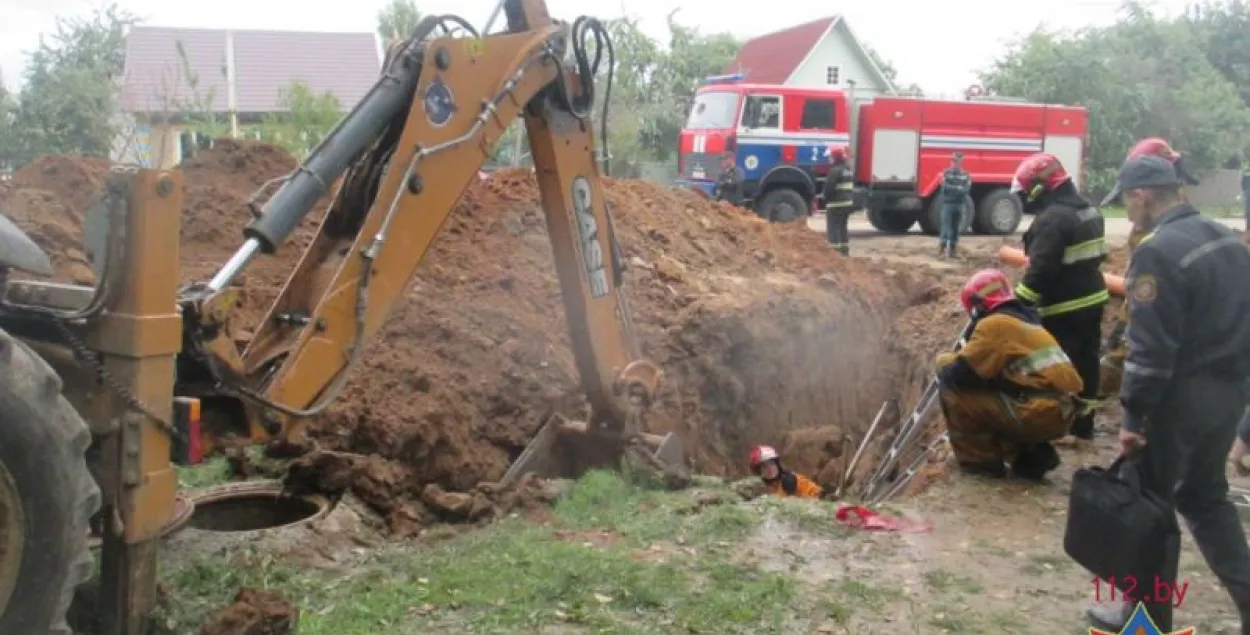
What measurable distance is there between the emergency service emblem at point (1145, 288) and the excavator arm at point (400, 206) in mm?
2613

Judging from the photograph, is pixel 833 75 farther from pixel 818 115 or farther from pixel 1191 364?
pixel 1191 364

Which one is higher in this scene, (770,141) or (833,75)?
(833,75)

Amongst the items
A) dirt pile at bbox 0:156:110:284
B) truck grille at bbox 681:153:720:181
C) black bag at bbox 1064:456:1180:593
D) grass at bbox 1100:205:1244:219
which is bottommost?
black bag at bbox 1064:456:1180:593

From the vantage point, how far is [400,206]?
16.4 ft

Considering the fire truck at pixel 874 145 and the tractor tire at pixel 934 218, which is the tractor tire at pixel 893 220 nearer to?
the fire truck at pixel 874 145

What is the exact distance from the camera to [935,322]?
11445 millimetres

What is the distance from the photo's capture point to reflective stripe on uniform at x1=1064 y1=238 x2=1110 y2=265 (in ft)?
23.7

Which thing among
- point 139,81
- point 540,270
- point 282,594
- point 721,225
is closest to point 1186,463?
point 282,594

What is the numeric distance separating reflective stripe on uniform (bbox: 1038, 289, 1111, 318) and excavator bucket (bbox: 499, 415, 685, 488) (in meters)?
2.56

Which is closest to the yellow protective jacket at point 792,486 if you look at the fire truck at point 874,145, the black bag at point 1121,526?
the black bag at point 1121,526

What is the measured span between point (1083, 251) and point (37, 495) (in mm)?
6141

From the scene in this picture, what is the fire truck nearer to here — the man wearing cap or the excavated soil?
the excavated soil

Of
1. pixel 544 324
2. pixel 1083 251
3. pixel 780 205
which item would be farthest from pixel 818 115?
pixel 1083 251

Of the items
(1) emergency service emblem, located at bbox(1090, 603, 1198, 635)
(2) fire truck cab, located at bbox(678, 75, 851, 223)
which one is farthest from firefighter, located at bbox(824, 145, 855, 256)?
(1) emergency service emblem, located at bbox(1090, 603, 1198, 635)
